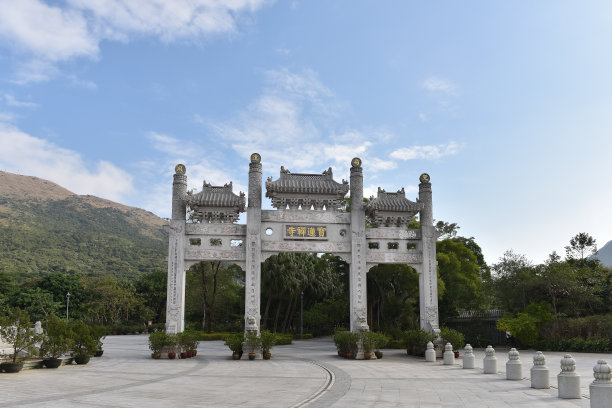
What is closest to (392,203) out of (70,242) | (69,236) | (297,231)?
(297,231)

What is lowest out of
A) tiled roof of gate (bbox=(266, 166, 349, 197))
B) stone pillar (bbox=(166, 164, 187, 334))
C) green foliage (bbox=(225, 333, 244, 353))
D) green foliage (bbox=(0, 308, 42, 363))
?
green foliage (bbox=(225, 333, 244, 353))

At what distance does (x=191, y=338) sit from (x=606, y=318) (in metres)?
15.8

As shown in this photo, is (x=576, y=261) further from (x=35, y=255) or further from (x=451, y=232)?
(x=35, y=255)

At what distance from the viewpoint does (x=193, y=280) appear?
33438 millimetres

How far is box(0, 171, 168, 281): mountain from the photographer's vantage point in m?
55.7

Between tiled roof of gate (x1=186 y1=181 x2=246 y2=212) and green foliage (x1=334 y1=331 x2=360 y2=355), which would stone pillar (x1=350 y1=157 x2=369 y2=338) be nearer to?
green foliage (x1=334 y1=331 x2=360 y2=355)

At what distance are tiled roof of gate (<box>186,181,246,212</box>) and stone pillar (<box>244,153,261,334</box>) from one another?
0.37 m

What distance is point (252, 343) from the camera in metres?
14.8

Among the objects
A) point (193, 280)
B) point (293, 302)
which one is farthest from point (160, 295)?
point (293, 302)

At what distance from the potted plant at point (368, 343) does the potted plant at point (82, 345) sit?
8344 mm

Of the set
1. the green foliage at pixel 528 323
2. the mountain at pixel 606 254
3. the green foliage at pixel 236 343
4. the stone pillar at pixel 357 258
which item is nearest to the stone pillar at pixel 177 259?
the green foliage at pixel 236 343

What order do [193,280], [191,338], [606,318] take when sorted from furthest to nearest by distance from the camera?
[193,280] → [606,318] → [191,338]

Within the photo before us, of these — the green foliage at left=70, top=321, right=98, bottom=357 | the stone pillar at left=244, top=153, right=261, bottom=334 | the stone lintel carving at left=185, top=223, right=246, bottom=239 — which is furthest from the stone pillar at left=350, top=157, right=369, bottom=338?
the green foliage at left=70, top=321, right=98, bottom=357

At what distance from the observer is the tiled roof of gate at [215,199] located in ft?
52.3
